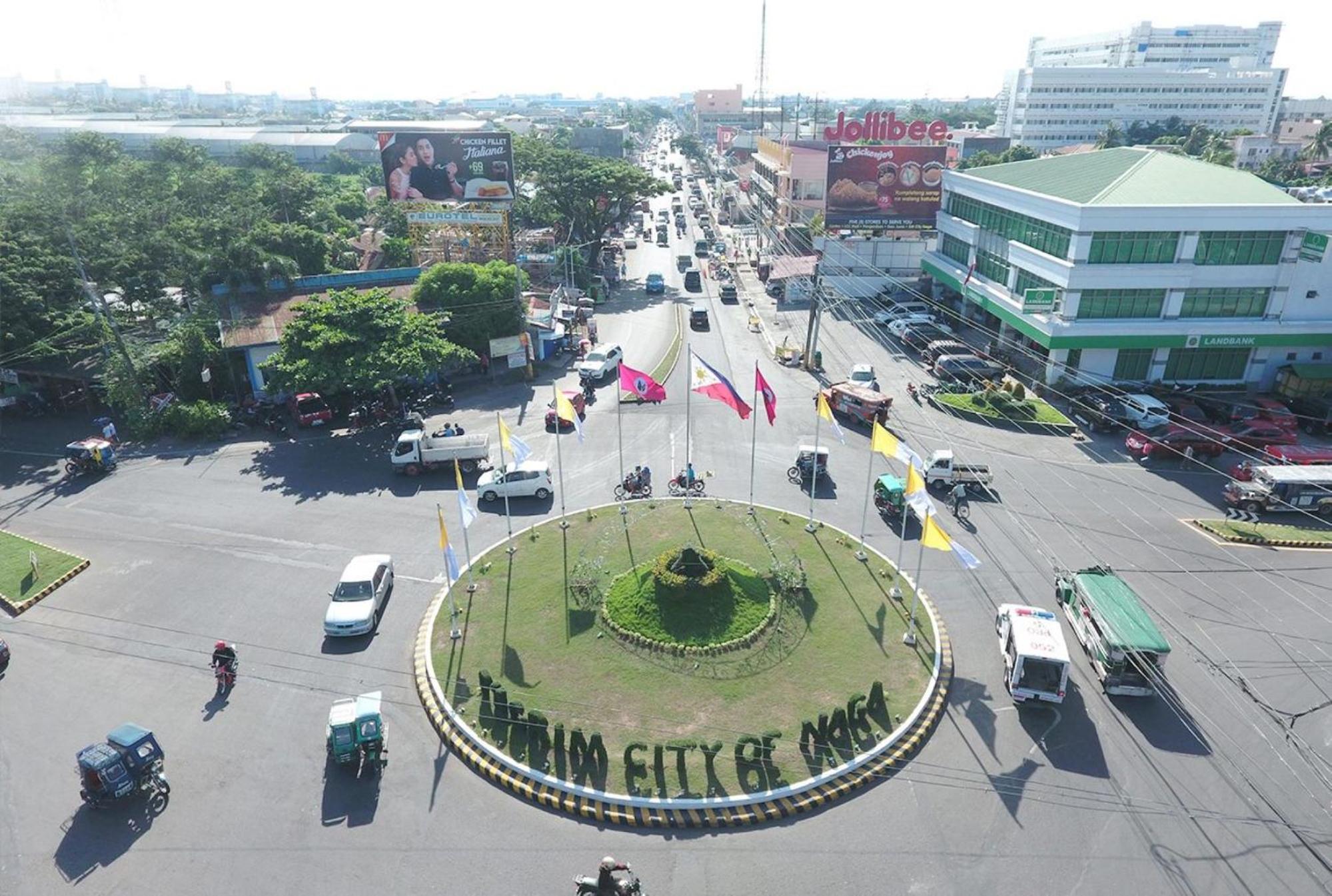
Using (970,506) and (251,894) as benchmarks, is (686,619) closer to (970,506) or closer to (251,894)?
(251,894)

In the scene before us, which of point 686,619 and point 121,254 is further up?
point 121,254

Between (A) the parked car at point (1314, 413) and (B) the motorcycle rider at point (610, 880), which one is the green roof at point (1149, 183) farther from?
(B) the motorcycle rider at point (610, 880)

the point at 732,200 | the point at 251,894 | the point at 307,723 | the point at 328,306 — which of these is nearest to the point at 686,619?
the point at 307,723

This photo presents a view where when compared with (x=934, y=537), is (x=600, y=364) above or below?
below

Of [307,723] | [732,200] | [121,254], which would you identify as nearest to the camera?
[307,723]

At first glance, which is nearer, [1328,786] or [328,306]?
[1328,786]

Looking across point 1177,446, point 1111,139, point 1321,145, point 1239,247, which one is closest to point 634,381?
point 1177,446

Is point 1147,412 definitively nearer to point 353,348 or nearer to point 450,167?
point 353,348

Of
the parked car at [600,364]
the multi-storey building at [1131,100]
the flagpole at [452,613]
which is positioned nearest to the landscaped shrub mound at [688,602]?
the flagpole at [452,613]
